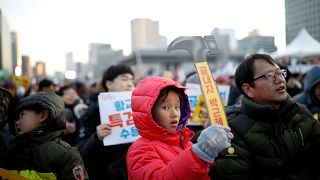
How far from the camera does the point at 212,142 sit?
1530 mm

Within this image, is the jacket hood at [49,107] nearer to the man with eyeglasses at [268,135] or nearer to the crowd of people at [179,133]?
the crowd of people at [179,133]

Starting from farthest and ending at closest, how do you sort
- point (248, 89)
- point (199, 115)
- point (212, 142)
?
point (199, 115), point (248, 89), point (212, 142)

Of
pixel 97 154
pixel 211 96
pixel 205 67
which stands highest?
pixel 205 67

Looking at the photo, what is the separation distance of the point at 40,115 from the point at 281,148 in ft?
5.67

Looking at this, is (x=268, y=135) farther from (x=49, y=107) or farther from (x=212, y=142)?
(x=49, y=107)

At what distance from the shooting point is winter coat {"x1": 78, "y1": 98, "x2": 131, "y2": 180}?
3071 millimetres

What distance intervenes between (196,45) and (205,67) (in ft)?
0.48

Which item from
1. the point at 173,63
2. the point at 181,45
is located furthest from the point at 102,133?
the point at 173,63

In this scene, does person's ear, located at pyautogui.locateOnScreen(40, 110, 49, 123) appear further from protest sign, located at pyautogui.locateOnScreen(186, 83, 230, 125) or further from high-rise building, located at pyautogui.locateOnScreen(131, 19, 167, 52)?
protest sign, located at pyautogui.locateOnScreen(186, 83, 230, 125)

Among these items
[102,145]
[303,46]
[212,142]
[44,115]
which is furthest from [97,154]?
[303,46]

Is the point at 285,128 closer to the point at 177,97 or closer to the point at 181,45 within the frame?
the point at 177,97

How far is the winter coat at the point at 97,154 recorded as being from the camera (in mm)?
3071

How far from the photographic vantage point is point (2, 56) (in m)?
85.4

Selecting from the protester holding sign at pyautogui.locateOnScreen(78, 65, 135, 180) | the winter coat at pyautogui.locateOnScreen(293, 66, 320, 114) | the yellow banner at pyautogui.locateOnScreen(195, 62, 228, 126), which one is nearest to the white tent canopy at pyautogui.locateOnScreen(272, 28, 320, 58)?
the winter coat at pyautogui.locateOnScreen(293, 66, 320, 114)
